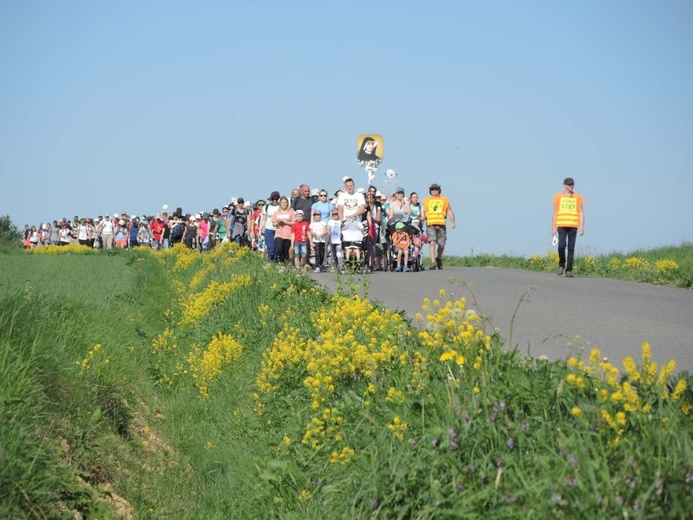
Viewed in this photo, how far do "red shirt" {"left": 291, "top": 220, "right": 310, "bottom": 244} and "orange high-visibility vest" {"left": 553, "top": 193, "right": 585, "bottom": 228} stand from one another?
6.05 m

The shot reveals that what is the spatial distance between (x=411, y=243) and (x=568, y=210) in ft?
18.0

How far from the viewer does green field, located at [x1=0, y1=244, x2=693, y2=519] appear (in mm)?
5094

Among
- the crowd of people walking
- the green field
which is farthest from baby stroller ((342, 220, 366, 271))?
the green field

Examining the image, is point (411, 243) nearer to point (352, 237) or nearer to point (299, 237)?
A: point (352, 237)

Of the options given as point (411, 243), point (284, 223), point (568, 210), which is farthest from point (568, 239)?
point (284, 223)

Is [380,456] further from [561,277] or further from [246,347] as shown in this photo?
[561,277]

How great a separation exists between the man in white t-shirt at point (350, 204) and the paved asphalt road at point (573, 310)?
383 centimetres

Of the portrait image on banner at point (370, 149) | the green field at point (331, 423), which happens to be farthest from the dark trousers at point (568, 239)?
the portrait image on banner at point (370, 149)

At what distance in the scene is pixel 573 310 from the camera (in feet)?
46.8

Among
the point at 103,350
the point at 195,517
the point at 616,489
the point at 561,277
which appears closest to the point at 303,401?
the point at 195,517

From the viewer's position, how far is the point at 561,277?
22141 millimetres

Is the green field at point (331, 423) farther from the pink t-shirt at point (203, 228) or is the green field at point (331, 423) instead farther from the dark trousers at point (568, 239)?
the pink t-shirt at point (203, 228)

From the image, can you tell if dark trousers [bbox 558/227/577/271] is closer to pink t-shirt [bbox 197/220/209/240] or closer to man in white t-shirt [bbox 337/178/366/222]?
man in white t-shirt [bbox 337/178/366/222]

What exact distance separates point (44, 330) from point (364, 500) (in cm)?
532
